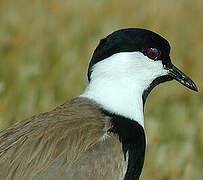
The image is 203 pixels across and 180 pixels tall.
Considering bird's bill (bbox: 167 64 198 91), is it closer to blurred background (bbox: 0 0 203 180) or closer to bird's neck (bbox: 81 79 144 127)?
bird's neck (bbox: 81 79 144 127)

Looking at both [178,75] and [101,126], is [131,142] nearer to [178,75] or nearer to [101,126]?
[101,126]

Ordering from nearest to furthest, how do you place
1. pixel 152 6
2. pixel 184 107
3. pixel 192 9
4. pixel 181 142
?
1. pixel 181 142
2. pixel 184 107
3. pixel 152 6
4. pixel 192 9

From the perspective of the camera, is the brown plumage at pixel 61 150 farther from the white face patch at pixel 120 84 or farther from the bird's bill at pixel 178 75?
the bird's bill at pixel 178 75

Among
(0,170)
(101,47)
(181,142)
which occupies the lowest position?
(181,142)

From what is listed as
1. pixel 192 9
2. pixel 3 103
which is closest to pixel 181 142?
pixel 3 103

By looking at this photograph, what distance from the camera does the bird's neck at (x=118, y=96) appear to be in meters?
5.66

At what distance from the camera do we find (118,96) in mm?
5707

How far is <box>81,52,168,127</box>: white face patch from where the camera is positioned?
568 cm

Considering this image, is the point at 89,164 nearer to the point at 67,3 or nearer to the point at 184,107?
the point at 184,107

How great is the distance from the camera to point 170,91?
8.72 m

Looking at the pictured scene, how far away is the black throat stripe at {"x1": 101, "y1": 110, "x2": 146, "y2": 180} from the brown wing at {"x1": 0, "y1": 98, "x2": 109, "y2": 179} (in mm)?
104

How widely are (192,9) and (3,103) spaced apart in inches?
257

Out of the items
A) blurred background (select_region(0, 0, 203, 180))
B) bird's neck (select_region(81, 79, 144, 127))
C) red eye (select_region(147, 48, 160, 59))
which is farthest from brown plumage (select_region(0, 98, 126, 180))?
blurred background (select_region(0, 0, 203, 180))

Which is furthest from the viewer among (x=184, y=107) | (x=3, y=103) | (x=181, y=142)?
(x=184, y=107)
